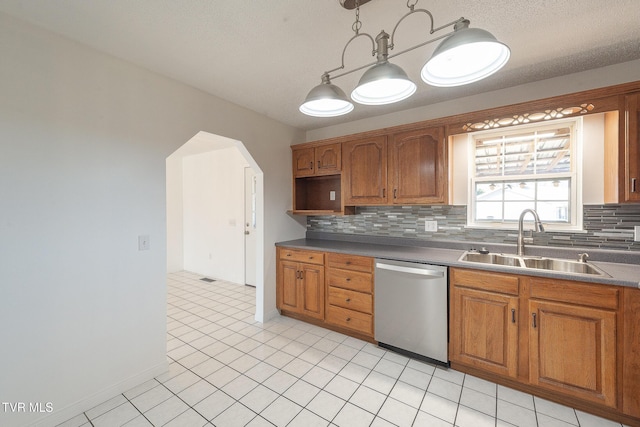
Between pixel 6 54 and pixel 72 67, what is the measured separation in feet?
0.93

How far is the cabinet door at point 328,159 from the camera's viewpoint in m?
3.08

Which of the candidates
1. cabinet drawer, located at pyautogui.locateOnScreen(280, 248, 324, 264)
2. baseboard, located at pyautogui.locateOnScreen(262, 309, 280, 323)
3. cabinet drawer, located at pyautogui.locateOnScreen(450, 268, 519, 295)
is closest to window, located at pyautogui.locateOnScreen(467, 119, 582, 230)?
cabinet drawer, located at pyautogui.locateOnScreen(450, 268, 519, 295)

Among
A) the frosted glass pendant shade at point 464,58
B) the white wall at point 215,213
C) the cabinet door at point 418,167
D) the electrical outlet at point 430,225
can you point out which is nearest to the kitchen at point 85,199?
the cabinet door at point 418,167

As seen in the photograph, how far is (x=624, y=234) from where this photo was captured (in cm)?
200

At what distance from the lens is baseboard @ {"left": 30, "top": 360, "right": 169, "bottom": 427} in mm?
1602

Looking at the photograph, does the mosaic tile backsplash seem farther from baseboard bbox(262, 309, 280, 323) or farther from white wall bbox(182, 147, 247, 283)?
white wall bbox(182, 147, 247, 283)

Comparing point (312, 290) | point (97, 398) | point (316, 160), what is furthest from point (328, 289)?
point (97, 398)

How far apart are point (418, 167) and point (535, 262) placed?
1.26m

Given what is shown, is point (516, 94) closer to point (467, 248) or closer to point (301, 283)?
point (467, 248)

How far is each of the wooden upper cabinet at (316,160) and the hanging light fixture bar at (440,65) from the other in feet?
5.43

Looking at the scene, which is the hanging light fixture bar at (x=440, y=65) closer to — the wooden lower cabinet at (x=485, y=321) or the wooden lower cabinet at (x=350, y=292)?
the wooden lower cabinet at (x=485, y=321)

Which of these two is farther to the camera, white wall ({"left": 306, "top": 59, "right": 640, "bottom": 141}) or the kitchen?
white wall ({"left": 306, "top": 59, "right": 640, "bottom": 141})

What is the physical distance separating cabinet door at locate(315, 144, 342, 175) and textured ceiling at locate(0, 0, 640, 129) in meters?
0.96

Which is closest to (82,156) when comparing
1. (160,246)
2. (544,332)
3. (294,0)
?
(160,246)
